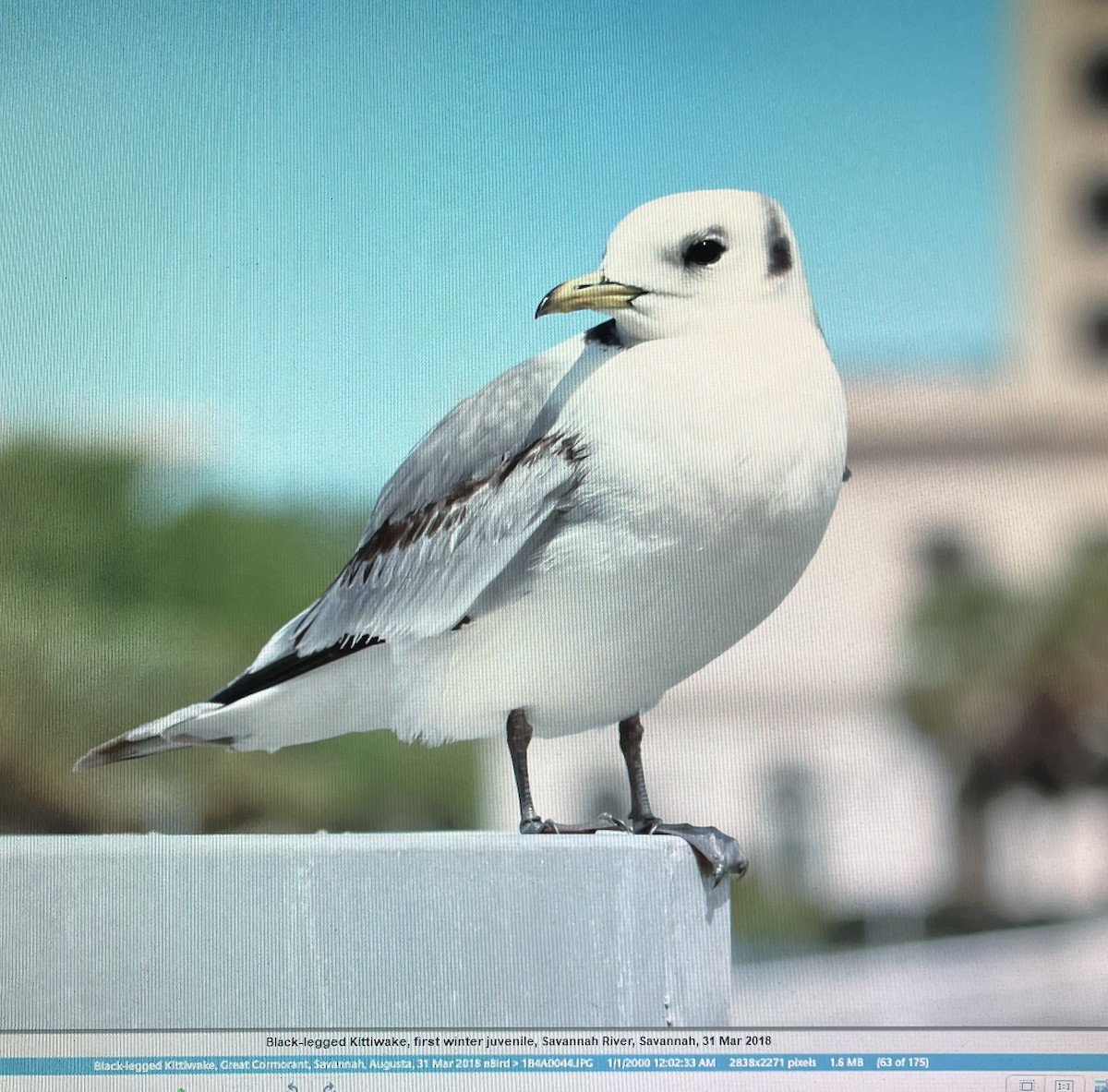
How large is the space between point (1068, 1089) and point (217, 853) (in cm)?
92

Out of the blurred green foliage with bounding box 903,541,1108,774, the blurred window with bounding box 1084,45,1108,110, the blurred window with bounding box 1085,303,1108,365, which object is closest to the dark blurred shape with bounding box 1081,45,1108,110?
the blurred window with bounding box 1084,45,1108,110

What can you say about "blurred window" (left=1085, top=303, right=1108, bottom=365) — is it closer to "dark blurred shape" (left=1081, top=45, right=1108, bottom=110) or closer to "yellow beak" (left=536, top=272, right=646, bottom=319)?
"dark blurred shape" (left=1081, top=45, right=1108, bottom=110)

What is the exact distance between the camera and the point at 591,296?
1.66 m

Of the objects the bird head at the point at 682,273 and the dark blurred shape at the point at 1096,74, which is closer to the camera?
the bird head at the point at 682,273

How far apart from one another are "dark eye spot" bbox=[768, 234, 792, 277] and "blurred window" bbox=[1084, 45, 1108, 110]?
1.40ft

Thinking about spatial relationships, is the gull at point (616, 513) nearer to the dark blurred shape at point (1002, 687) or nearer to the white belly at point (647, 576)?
the white belly at point (647, 576)

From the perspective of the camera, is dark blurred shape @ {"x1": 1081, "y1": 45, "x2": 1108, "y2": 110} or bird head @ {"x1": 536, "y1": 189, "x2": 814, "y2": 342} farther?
dark blurred shape @ {"x1": 1081, "y1": 45, "x2": 1108, "y2": 110}

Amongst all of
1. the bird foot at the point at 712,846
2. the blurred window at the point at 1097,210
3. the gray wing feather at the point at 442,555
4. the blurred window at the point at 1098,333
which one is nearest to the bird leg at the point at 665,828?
the bird foot at the point at 712,846

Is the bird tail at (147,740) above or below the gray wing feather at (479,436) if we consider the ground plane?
below

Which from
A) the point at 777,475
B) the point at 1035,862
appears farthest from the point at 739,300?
the point at 1035,862

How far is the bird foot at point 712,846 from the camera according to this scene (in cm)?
163

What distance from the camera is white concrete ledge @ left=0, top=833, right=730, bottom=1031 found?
1.61 metres

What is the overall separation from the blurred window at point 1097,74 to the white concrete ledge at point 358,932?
99cm

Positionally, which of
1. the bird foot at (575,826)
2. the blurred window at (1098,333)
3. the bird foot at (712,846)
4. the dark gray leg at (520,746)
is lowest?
the bird foot at (712,846)
